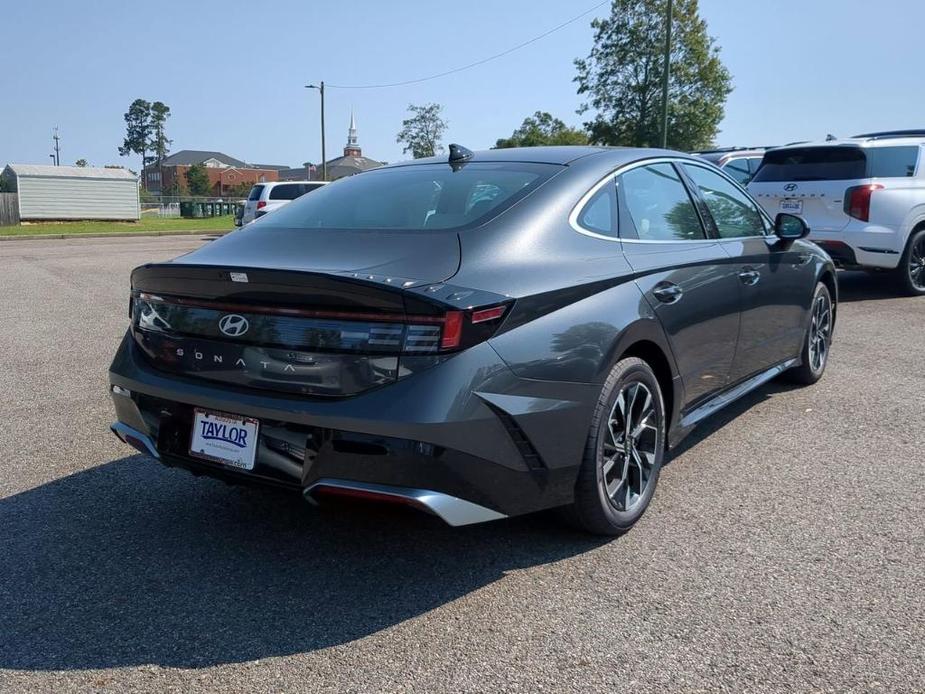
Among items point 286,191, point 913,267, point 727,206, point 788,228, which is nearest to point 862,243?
point 913,267

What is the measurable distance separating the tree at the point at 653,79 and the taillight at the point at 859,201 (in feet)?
146

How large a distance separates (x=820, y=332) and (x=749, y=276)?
168 centimetres

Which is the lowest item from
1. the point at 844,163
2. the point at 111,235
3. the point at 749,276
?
the point at 111,235

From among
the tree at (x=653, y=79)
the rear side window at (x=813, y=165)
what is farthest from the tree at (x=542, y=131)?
the rear side window at (x=813, y=165)

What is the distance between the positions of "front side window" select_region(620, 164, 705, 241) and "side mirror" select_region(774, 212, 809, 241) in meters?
0.96

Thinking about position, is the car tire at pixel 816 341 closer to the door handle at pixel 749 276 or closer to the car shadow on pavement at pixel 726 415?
the car shadow on pavement at pixel 726 415

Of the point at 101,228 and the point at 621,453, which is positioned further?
→ the point at 101,228

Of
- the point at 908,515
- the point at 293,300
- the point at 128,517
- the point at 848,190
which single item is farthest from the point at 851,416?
the point at 848,190

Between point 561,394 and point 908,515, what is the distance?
1742 mm

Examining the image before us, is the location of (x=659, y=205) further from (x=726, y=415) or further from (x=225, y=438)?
(x=225, y=438)

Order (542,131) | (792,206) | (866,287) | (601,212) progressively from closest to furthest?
(601,212)
(792,206)
(866,287)
(542,131)

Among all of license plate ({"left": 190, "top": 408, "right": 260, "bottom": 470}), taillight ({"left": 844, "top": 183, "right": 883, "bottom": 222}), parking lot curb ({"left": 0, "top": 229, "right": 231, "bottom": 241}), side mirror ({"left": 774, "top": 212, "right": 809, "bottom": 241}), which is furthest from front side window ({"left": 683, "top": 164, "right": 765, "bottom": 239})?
parking lot curb ({"left": 0, "top": 229, "right": 231, "bottom": 241})

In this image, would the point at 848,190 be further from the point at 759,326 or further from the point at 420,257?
the point at 420,257

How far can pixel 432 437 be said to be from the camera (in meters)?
2.78
